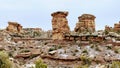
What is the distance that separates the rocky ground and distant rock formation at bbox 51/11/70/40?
1.17 metres

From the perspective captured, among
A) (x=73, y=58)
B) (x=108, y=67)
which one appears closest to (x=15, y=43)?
(x=73, y=58)

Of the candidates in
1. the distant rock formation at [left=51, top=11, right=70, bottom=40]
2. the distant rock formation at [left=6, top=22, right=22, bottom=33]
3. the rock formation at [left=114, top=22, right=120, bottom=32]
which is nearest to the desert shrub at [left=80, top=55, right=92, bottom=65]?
the distant rock formation at [left=51, top=11, right=70, bottom=40]

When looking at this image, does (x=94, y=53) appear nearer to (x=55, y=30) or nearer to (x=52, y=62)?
(x=52, y=62)

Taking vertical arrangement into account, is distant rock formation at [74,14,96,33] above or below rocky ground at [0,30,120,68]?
above

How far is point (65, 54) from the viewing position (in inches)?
2608

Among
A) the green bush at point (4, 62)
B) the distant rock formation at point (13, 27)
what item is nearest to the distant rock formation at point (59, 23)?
the distant rock formation at point (13, 27)

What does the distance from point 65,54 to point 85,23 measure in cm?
1478

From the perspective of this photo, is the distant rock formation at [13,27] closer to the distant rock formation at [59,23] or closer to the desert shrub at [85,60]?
the distant rock formation at [59,23]

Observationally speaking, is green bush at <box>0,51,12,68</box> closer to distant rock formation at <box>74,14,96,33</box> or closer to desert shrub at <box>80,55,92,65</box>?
desert shrub at <box>80,55,92,65</box>

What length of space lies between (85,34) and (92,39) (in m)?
1.74

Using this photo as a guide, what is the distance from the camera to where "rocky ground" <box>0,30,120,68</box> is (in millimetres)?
62109

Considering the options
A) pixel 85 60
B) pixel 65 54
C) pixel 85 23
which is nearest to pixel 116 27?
pixel 85 23

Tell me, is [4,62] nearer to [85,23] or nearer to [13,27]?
[85,23]

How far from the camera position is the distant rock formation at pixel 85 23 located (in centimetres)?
7962
